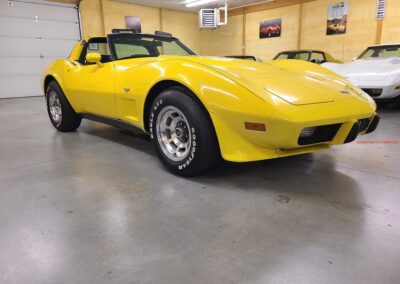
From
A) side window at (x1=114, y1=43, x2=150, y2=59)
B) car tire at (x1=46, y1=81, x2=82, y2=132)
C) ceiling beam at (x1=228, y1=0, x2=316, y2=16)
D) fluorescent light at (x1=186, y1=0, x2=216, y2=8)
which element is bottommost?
car tire at (x1=46, y1=81, x2=82, y2=132)

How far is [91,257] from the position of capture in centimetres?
133

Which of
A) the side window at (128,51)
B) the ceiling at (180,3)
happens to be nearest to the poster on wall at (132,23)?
the ceiling at (180,3)

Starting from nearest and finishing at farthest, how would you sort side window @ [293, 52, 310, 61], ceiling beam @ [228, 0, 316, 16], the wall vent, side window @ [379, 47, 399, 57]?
side window @ [379, 47, 399, 57] → side window @ [293, 52, 310, 61] → ceiling beam @ [228, 0, 316, 16] → the wall vent

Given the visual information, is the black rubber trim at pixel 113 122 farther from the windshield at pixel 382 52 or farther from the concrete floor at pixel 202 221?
the windshield at pixel 382 52

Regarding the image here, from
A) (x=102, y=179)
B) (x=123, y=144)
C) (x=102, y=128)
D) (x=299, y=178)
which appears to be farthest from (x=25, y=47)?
(x=299, y=178)

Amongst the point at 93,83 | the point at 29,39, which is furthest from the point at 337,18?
the point at 29,39

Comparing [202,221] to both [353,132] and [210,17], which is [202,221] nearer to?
[353,132]

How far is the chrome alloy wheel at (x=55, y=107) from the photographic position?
12.7 feet

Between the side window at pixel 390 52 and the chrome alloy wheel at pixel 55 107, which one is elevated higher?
the side window at pixel 390 52

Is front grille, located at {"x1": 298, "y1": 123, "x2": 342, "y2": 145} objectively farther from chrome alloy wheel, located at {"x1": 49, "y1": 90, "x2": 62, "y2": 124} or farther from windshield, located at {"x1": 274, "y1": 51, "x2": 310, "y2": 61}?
windshield, located at {"x1": 274, "y1": 51, "x2": 310, "y2": 61}

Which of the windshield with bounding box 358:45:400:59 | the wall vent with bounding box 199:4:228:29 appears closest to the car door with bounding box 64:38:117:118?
the windshield with bounding box 358:45:400:59

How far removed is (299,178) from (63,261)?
5.24 ft

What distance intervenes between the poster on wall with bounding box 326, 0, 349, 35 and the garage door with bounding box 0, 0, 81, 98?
29.3ft

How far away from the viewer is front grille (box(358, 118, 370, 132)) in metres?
2.01
